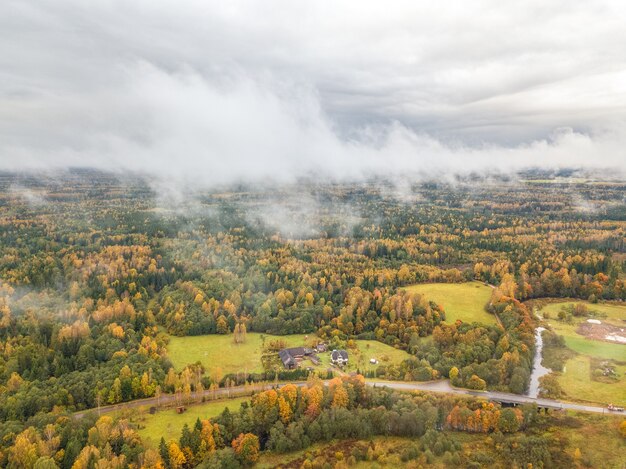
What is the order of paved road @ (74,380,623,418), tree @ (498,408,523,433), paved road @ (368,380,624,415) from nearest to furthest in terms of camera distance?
tree @ (498,408,523,433) → paved road @ (368,380,624,415) → paved road @ (74,380,623,418)

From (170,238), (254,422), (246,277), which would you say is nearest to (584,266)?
(246,277)

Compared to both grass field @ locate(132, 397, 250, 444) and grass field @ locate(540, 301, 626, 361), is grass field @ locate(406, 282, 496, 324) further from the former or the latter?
grass field @ locate(132, 397, 250, 444)

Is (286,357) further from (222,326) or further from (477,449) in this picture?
(477,449)

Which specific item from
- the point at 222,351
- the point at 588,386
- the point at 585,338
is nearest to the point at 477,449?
the point at 588,386

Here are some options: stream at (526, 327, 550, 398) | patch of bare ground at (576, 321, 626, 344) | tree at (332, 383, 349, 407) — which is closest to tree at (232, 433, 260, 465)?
Result: tree at (332, 383, 349, 407)

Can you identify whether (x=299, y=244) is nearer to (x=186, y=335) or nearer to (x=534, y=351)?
(x=186, y=335)

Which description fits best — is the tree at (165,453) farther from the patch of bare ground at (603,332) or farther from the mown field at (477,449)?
the patch of bare ground at (603,332)
